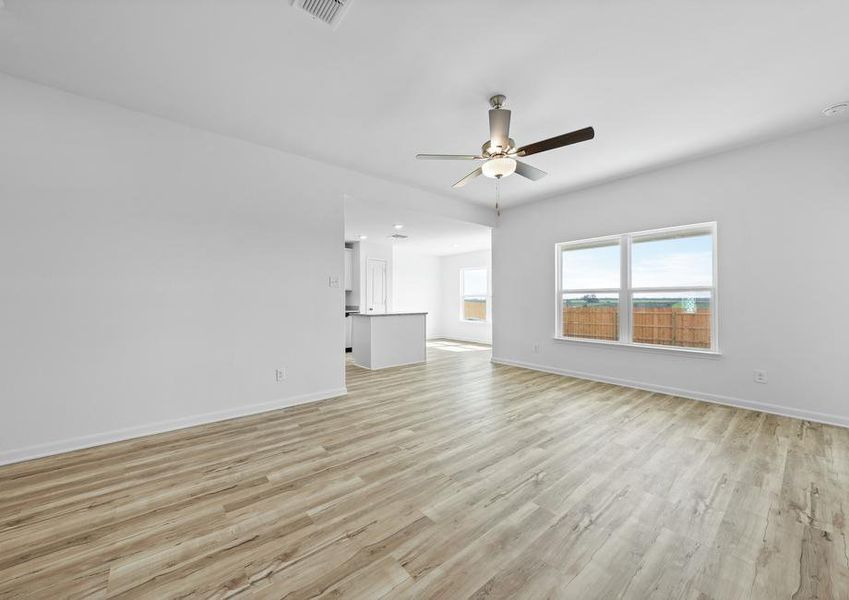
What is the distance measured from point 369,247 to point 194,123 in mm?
4991

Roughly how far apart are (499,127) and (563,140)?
50cm

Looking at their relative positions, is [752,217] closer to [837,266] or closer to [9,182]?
[837,266]

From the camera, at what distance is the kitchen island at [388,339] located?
553cm

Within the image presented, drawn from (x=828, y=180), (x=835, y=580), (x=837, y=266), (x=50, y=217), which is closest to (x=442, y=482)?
(x=835, y=580)

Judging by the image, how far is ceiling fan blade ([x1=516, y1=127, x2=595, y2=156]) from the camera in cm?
228

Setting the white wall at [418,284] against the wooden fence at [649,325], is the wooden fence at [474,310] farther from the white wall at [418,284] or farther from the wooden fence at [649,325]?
the wooden fence at [649,325]

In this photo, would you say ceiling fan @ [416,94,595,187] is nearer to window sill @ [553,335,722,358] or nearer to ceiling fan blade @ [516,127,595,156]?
ceiling fan blade @ [516,127,595,156]

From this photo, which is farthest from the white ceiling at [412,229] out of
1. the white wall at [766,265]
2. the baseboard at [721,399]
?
the baseboard at [721,399]

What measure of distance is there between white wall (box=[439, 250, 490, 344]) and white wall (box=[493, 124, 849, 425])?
13.9 ft

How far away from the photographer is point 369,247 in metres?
7.91

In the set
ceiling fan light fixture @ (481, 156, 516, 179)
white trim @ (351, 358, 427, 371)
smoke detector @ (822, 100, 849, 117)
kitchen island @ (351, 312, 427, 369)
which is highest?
smoke detector @ (822, 100, 849, 117)

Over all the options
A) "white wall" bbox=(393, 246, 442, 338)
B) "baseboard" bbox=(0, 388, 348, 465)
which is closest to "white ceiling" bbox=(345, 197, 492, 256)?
"white wall" bbox=(393, 246, 442, 338)

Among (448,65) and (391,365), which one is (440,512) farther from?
(391,365)

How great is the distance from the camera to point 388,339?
5723mm
